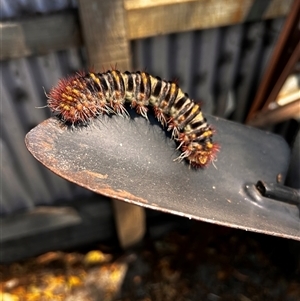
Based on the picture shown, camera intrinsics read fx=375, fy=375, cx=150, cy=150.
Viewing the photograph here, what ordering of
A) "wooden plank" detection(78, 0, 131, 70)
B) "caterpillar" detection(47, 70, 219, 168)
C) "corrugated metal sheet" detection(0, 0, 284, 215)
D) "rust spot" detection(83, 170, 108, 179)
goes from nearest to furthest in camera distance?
"rust spot" detection(83, 170, 108, 179) < "caterpillar" detection(47, 70, 219, 168) < "wooden plank" detection(78, 0, 131, 70) < "corrugated metal sheet" detection(0, 0, 284, 215)

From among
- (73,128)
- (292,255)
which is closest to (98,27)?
(73,128)

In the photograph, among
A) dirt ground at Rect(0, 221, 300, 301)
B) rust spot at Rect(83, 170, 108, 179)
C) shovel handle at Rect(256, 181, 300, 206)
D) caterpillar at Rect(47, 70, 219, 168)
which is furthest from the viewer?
dirt ground at Rect(0, 221, 300, 301)

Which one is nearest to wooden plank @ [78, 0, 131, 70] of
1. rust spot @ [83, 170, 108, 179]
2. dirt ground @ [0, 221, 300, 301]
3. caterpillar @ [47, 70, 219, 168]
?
caterpillar @ [47, 70, 219, 168]

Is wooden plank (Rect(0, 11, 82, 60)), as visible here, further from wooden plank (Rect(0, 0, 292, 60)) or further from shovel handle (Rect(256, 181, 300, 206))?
shovel handle (Rect(256, 181, 300, 206))

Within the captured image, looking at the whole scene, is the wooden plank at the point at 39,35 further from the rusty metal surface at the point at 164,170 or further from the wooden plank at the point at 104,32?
the rusty metal surface at the point at 164,170

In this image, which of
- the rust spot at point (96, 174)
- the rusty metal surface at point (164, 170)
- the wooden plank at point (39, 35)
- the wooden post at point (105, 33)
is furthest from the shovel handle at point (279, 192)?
the wooden plank at point (39, 35)

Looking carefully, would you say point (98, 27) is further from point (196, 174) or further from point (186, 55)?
point (196, 174)

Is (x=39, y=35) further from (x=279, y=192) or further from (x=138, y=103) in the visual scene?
(x=279, y=192)
